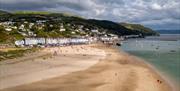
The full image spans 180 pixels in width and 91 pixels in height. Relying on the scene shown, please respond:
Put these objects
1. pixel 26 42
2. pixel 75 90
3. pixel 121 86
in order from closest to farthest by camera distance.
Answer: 1. pixel 75 90
2. pixel 121 86
3. pixel 26 42

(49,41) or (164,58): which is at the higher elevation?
(49,41)

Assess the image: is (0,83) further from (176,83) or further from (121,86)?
(176,83)

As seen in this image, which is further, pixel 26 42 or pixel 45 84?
Result: pixel 26 42

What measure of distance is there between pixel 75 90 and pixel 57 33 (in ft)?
502

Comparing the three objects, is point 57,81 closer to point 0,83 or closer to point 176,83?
point 0,83

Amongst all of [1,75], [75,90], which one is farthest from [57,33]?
[75,90]

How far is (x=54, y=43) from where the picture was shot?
141m

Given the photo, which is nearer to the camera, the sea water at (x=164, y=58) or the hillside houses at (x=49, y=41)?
the sea water at (x=164, y=58)

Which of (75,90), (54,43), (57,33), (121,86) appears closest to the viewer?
(75,90)

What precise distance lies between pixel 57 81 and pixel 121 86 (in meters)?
7.40

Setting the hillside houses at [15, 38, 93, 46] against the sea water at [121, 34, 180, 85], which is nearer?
the sea water at [121, 34, 180, 85]

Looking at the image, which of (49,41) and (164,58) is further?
(49,41)

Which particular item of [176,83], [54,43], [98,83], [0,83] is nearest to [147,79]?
[176,83]

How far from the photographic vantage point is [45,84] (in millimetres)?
33656
